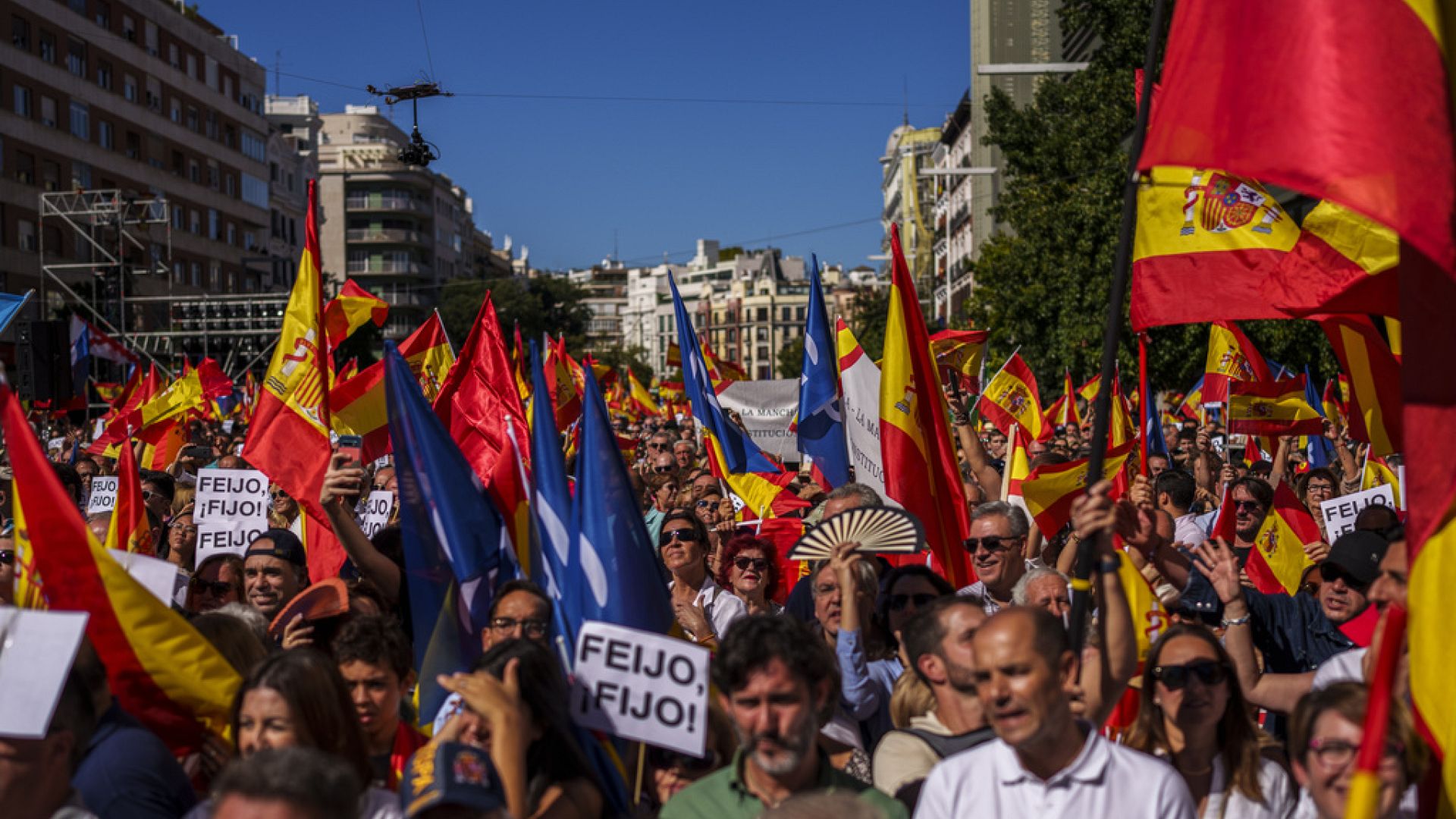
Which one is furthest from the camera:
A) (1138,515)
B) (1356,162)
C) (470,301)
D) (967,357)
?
(470,301)

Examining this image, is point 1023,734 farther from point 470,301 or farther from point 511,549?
point 470,301

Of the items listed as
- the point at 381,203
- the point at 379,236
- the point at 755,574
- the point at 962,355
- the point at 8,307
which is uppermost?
the point at 381,203

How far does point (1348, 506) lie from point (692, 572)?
3.46 m

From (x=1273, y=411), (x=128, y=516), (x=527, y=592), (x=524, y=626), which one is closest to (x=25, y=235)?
(x=1273, y=411)

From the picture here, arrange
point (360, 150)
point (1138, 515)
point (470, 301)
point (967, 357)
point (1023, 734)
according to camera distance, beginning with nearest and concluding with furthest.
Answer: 1. point (1023, 734)
2. point (1138, 515)
3. point (967, 357)
4. point (470, 301)
5. point (360, 150)

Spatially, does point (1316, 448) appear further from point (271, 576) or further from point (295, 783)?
point (295, 783)

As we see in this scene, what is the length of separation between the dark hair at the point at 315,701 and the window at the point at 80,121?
49.2m

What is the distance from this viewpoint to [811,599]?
255 inches

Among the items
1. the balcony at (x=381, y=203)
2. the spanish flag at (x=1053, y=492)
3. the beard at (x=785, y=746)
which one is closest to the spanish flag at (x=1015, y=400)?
the spanish flag at (x=1053, y=492)

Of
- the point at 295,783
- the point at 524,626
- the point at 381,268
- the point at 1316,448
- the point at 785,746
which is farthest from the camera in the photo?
the point at 381,268

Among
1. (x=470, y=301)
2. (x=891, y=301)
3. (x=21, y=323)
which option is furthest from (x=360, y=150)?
(x=891, y=301)

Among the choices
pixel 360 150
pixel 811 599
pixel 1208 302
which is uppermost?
pixel 360 150

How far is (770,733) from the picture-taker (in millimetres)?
3916

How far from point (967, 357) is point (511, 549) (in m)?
11.0
